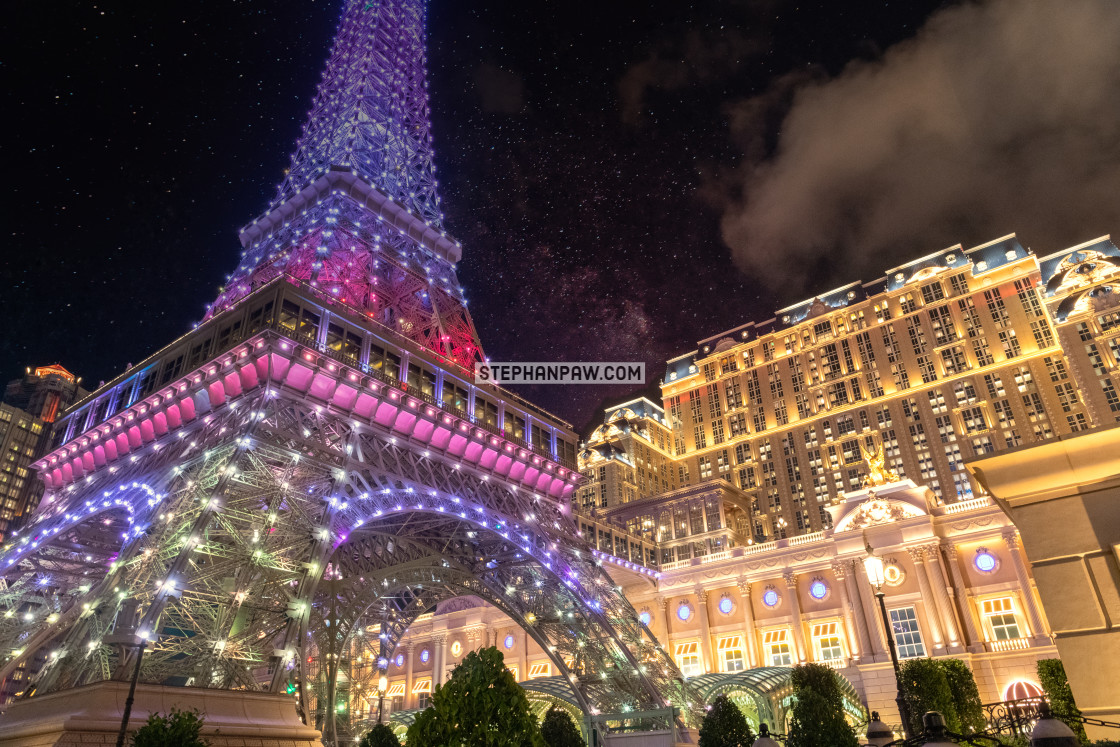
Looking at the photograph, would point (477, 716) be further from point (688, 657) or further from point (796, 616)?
point (688, 657)

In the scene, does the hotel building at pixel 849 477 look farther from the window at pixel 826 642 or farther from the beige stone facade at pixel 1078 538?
the beige stone facade at pixel 1078 538

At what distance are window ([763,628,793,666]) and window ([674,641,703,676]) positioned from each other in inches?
214

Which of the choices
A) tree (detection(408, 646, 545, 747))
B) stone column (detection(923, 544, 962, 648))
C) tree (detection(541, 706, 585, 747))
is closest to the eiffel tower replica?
tree (detection(541, 706, 585, 747))

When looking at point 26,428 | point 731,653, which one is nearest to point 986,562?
point 731,653

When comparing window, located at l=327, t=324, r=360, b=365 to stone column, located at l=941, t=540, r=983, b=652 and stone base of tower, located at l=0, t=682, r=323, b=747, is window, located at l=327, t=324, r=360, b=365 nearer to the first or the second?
stone base of tower, located at l=0, t=682, r=323, b=747

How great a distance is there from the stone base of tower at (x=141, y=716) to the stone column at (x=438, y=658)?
1579 inches

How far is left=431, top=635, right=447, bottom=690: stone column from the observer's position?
62344 millimetres

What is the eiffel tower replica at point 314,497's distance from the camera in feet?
83.2

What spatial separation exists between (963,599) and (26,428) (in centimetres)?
14556

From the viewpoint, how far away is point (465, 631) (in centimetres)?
6278

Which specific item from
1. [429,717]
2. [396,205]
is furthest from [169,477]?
[396,205]

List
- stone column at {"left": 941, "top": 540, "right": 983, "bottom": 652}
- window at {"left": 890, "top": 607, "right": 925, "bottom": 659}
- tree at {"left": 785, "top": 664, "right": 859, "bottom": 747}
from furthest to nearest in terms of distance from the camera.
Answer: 1. window at {"left": 890, "top": 607, "right": 925, "bottom": 659}
2. stone column at {"left": 941, "top": 540, "right": 983, "bottom": 652}
3. tree at {"left": 785, "top": 664, "right": 859, "bottom": 747}

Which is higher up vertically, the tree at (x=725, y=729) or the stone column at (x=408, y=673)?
the stone column at (x=408, y=673)

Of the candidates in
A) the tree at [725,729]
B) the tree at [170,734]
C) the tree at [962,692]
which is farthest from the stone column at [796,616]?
the tree at [170,734]
